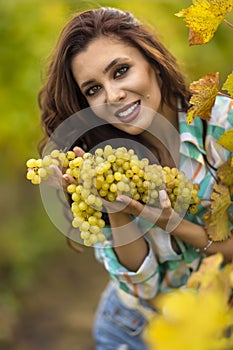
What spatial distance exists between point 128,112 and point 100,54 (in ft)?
0.49

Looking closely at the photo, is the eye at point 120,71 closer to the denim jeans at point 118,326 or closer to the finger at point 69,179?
the finger at point 69,179

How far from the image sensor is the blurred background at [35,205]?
369cm

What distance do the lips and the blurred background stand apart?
5.60ft

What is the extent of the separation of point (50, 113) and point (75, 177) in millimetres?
563

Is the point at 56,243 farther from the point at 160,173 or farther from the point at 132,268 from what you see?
the point at 160,173

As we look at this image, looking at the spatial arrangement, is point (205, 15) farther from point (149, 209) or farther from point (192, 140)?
point (192, 140)

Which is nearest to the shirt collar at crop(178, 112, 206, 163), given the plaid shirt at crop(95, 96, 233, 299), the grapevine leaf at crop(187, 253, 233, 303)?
the plaid shirt at crop(95, 96, 233, 299)

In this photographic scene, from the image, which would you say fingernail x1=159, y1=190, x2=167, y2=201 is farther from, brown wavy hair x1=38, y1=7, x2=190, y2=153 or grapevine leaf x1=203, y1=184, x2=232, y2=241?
brown wavy hair x1=38, y1=7, x2=190, y2=153

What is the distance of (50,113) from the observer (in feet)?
6.04

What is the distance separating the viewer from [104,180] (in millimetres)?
1296

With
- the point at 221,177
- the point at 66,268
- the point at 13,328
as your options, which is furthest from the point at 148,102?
the point at 66,268

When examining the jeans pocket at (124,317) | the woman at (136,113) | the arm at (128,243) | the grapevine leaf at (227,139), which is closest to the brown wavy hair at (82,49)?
the woman at (136,113)

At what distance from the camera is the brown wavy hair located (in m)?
1.67

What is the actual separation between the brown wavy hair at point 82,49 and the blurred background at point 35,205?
1495 mm
